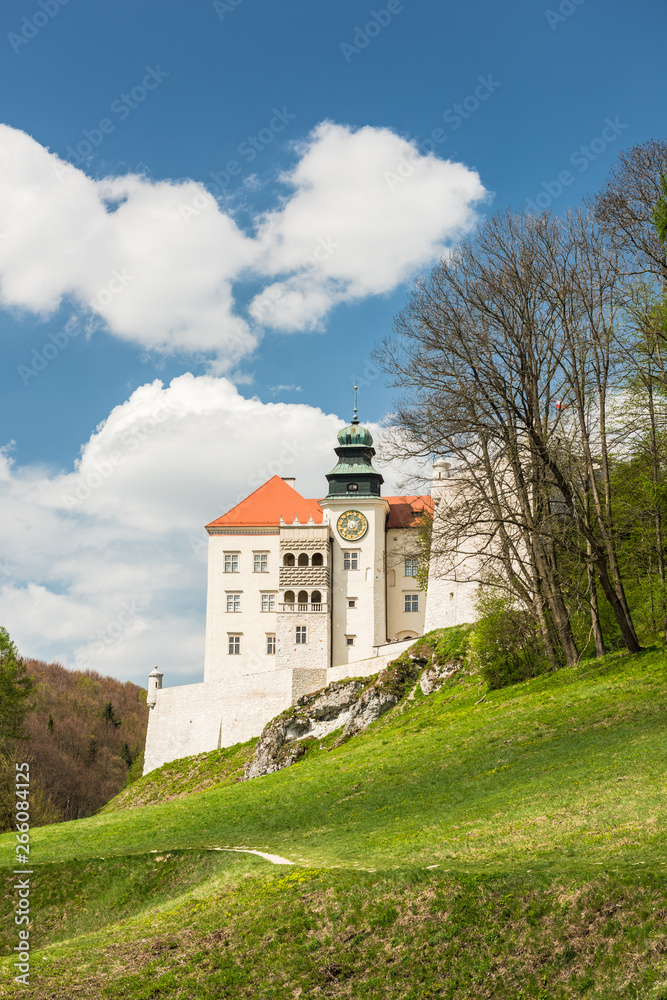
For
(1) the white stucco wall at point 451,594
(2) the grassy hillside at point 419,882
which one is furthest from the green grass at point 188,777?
(2) the grassy hillside at point 419,882

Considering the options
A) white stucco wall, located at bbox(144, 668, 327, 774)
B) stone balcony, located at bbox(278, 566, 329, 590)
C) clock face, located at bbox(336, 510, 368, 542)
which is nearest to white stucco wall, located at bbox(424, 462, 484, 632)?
clock face, located at bbox(336, 510, 368, 542)

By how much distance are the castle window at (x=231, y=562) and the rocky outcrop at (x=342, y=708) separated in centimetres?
1429

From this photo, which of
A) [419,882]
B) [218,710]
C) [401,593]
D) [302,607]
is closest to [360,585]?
[401,593]

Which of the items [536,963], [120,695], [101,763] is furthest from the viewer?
[120,695]

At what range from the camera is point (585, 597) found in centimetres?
2553

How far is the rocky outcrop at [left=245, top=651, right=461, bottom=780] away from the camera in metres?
35.9

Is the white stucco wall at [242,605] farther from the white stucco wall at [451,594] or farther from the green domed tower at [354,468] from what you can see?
the white stucco wall at [451,594]

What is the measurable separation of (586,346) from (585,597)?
7.65 metres

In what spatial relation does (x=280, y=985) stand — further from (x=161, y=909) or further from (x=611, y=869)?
(x=161, y=909)

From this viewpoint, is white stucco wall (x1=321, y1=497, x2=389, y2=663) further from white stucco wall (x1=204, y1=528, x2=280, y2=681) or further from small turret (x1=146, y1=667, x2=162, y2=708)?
small turret (x1=146, y1=667, x2=162, y2=708)

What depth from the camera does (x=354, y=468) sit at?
5312cm

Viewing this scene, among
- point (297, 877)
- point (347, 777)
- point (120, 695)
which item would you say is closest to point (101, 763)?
point (120, 695)

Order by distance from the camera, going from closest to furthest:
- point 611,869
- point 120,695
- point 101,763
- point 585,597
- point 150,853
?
1. point 611,869
2. point 150,853
3. point 585,597
4. point 101,763
5. point 120,695

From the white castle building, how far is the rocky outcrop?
4.27 meters
